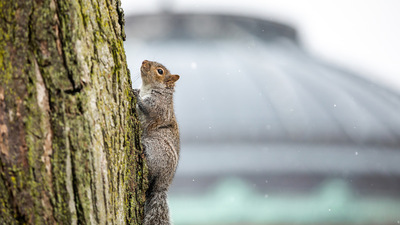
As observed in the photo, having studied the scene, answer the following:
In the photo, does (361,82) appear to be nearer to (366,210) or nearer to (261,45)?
(261,45)

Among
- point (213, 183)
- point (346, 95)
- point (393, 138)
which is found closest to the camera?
point (213, 183)

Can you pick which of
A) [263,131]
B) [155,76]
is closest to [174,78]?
[155,76]

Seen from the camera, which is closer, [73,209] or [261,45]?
[73,209]

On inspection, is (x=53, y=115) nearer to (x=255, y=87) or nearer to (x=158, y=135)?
(x=158, y=135)

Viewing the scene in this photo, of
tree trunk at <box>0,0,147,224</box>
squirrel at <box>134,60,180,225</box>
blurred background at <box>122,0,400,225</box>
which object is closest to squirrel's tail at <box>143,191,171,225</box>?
squirrel at <box>134,60,180,225</box>

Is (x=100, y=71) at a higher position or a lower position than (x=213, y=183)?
lower

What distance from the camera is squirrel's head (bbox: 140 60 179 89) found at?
3123 millimetres

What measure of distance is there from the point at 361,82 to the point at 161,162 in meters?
13.3

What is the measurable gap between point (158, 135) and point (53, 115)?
122 centimetres

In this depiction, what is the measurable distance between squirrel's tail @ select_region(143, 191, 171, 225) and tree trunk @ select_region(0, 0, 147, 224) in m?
0.63

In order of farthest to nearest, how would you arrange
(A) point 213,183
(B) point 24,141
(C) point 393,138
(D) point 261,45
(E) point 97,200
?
(D) point 261,45 → (C) point 393,138 → (A) point 213,183 → (E) point 97,200 → (B) point 24,141

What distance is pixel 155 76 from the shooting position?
10.3 feet

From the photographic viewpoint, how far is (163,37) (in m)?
13.8

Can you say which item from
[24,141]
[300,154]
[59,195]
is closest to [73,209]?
[59,195]
